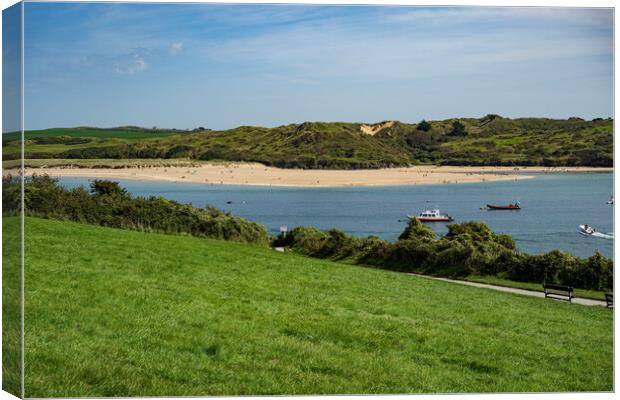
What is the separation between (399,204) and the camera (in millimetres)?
10641

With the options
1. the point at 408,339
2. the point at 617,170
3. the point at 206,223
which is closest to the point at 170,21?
the point at 408,339

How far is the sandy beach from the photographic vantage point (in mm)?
9719

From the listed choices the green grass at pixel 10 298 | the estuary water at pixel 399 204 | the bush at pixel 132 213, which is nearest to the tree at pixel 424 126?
the estuary water at pixel 399 204

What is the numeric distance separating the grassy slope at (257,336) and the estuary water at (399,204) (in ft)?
3.66

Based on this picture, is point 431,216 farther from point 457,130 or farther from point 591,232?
point 591,232

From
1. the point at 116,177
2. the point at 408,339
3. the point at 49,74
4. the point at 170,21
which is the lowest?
the point at 408,339

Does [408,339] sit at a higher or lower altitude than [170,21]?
lower

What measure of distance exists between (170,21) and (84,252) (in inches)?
126

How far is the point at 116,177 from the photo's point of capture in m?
10.2

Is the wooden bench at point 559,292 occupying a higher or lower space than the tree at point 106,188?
lower

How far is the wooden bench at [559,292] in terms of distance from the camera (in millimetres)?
11922

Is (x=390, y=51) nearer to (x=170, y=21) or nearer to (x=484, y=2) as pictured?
(x=484, y=2)

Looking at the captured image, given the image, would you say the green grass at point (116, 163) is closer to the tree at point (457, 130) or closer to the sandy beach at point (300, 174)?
the sandy beach at point (300, 174)

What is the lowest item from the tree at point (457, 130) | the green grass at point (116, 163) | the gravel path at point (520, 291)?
the gravel path at point (520, 291)
